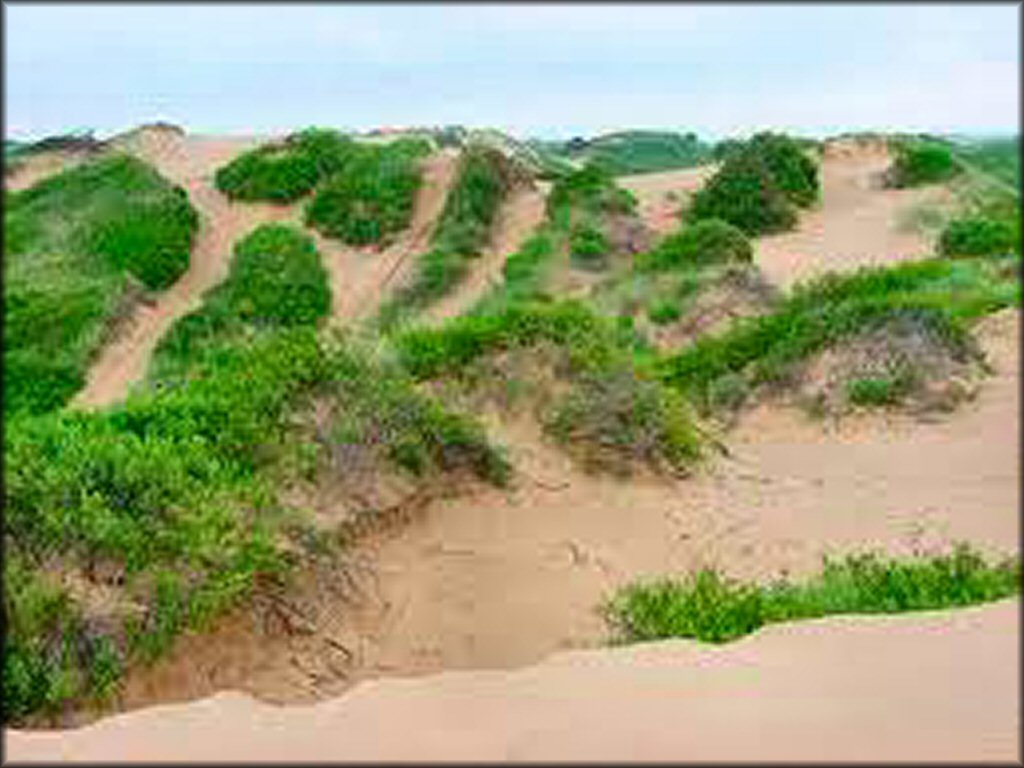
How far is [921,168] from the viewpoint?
3275 cm

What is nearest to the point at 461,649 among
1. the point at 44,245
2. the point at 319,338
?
the point at 319,338

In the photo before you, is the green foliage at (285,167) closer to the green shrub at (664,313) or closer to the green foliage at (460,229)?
the green foliage at (460,229)

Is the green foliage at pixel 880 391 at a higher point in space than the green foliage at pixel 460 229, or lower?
higher

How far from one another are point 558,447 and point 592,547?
1.28 metres

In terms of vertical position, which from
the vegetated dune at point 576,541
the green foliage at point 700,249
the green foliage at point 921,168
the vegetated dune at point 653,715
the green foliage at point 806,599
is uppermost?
the vegetated dune at point 653,715

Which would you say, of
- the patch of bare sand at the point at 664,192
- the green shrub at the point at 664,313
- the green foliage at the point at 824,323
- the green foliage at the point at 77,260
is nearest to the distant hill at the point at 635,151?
the patch of bare sand at the point at 664,192

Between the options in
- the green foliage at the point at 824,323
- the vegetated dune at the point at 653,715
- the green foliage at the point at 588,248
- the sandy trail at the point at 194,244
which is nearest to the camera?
the vegetated dune at the point at 653,715

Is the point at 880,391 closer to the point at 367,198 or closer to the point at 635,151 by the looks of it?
the point at 367,198

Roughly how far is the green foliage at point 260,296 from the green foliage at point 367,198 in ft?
2.52

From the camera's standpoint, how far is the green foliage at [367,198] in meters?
28.8

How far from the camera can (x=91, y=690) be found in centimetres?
634

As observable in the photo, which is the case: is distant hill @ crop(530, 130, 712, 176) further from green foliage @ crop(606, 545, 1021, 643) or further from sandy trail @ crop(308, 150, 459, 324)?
green foliage @ crop(606, 545, 1021, 643)

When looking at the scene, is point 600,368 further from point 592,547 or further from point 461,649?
point 461,649

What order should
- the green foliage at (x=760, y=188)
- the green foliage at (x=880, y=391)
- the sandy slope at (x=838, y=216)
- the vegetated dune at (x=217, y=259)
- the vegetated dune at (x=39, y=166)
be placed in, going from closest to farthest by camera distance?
the green foliage at (x=880, y=391) < the vegetated dune at (x=217, y=259) < the sandy slope at (x=838, y=216) < the green foliage at (x=760, y=188) < the vegetated dune at (x=39, y=166)
